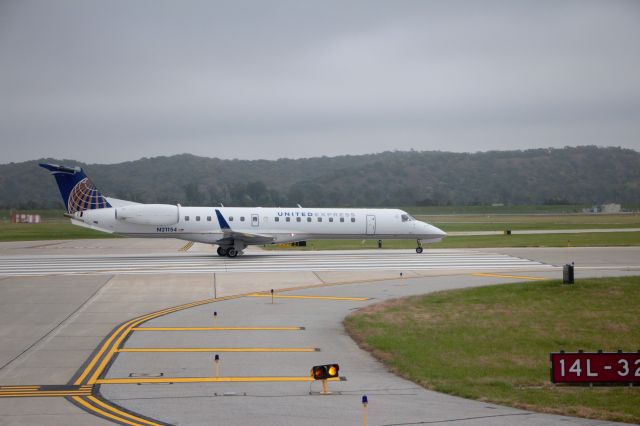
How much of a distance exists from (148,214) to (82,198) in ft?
12.4

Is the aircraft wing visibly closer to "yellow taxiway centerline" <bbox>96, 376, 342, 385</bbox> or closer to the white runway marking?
the white runway marking

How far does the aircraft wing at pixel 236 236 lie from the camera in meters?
37.1

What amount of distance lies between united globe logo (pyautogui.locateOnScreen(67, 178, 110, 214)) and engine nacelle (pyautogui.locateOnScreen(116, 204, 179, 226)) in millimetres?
1473

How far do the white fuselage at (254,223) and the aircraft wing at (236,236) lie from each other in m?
0.24

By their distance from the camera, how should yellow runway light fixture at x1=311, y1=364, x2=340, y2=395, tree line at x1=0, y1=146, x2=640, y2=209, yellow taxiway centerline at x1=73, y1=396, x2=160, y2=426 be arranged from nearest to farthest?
1. yellow taxiway centerline at x1=73, y1=396, x2=160, y2=426
2. yellow runway light fixture at x1=311, y1=364, x2=340, y2=395
3. tree line at x1=0, y1=146, x2=640, y2=209

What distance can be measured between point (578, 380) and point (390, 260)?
77.4 ft

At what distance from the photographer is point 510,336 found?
56.4 ft

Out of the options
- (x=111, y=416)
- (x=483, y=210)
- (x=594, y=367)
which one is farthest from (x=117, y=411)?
(x=483, y=210)

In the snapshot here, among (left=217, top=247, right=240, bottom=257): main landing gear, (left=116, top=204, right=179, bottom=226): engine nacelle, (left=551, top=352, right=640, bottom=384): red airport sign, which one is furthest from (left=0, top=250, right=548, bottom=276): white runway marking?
(left=551, top=352, right=640, bottom=384): red airport sign

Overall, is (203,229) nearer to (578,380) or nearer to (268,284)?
(268,284)

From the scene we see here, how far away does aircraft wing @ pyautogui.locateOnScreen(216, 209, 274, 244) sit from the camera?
122 ft

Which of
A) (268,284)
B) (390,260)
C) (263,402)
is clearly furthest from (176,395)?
(390,260)

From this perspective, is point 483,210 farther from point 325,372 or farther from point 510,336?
point 325,372

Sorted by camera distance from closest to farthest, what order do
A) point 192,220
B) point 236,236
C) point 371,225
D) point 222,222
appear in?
point 236,236 < point 222,222 < point 192,220 < point 371,225
